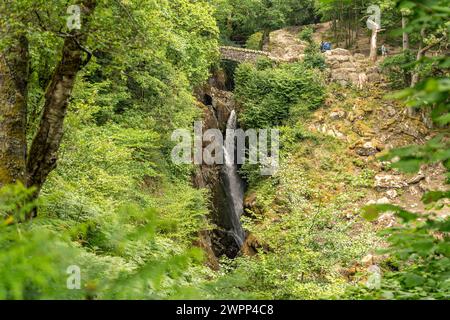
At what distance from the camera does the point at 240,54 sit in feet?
98.4

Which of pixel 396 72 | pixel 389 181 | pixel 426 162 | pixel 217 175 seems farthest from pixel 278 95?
pixel 426 162

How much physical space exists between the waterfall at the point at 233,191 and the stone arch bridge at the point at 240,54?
531 centimetres

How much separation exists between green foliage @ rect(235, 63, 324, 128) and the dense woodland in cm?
9

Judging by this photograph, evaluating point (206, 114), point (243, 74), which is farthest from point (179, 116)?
point (243, 74)

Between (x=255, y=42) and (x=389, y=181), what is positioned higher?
(x=255, y=42)

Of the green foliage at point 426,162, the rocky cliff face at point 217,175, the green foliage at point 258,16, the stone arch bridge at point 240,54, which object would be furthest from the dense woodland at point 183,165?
the green foliage at point 258,16

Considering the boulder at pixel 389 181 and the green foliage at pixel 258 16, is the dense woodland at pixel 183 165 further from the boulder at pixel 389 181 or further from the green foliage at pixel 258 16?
the green foliage at pixel 258 16

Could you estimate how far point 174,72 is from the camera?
1780 centimetres

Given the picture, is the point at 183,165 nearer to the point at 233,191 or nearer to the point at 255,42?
the point at 233,191

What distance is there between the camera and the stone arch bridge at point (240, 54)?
96.8ft

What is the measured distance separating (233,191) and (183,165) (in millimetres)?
5931

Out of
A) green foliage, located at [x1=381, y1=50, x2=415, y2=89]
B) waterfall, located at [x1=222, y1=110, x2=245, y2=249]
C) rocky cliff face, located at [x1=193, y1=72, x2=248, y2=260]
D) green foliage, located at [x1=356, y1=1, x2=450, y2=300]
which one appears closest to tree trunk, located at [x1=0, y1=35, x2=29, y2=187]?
green foliage, located at [x1=356, y1=1, x2=450, y2=300]
